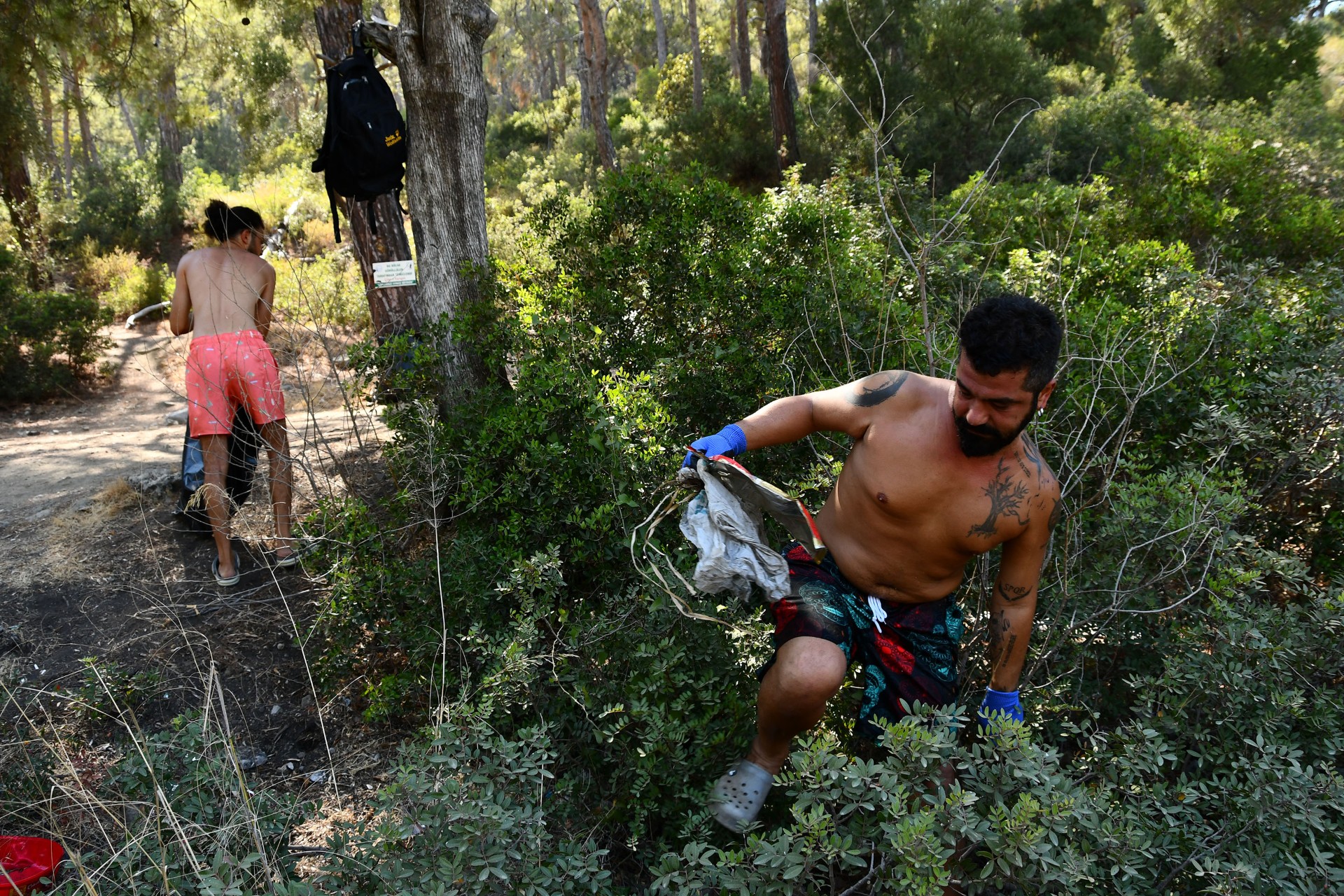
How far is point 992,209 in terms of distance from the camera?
6.50m

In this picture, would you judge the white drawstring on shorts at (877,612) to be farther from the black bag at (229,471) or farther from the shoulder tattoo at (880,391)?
the black bag at (229,471)

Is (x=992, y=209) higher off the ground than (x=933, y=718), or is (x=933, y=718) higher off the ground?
(x=992, y=209)

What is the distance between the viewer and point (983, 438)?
2.50 metres

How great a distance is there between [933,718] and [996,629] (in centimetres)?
37

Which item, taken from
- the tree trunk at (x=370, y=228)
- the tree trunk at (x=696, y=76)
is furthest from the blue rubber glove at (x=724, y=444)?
the tree trunk at (x=696, y=76)

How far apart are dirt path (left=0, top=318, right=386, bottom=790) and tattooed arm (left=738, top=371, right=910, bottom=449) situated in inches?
Result: 66.3

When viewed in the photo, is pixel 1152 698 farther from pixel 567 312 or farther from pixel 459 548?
pixel 567 312

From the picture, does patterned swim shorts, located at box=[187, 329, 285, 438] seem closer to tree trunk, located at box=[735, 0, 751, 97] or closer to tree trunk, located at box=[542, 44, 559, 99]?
tree trunk, located at box=[735, 0, 751, 97]

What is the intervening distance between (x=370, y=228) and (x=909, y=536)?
165 inches

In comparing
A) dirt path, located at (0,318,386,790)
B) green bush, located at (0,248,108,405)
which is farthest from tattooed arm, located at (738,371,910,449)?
green bush, located at (0,248,108,405)

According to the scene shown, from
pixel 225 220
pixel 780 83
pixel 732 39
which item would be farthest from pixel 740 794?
pixel 732 39

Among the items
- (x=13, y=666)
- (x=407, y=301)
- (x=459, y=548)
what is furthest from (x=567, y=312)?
(x=13, y=666)

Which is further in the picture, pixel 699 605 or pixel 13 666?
pixel 13 666

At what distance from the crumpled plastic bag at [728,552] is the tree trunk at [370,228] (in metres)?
3.42
